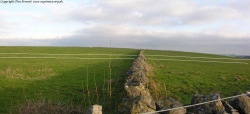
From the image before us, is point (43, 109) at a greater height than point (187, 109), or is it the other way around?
point (187, 109)

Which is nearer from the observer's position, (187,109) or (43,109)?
(187,109)

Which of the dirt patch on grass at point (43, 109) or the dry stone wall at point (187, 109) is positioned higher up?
the dry stone wall at point (187, 109)

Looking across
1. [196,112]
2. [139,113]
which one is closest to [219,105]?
[196,112]

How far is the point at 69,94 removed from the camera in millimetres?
15930

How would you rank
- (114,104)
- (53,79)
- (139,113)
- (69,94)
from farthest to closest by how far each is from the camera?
(53,79)
(69,94)
(114,104)
(139,113)

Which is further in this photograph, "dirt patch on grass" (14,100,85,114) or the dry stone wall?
"dirt patch on grass" (14,100,85,114)

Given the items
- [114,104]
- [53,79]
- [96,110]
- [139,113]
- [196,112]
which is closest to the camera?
[96,110]

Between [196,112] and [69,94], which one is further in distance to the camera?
[69,94]

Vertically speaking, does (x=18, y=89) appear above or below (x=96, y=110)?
below

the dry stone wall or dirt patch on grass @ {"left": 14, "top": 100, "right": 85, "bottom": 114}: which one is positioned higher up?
the dry stone wall

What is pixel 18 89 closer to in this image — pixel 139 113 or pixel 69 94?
pixel 69 94

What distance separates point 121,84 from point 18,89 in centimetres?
567

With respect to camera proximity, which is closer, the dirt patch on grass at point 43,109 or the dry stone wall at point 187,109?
the dry stone wall at point 187,109

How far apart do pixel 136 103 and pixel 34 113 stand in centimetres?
317
